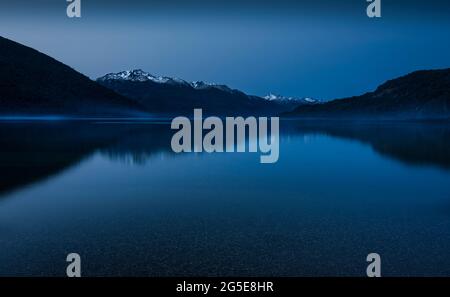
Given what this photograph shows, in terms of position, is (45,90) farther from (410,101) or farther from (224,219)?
(224,219)

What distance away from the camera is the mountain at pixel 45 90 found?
129125mm

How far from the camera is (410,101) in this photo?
546ft

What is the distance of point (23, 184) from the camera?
1352 centimetres

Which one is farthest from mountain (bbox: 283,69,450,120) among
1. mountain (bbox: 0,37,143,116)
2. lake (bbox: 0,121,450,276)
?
lake (bbox: 0,121,450,276)

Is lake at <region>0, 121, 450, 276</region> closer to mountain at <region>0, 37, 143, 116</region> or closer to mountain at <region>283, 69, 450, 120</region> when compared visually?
mountain at <region>0, 37, 143, 116</region>

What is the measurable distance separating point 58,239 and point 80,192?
16.3ft

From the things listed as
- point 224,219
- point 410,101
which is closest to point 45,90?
point 410,101

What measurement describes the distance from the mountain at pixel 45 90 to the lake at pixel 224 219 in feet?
380

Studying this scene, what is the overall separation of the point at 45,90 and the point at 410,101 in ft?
441

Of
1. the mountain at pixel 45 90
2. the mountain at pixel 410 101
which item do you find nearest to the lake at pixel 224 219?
the mountain at pixel 45 90

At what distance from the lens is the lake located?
6480 mm

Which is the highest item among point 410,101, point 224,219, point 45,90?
point 45,90

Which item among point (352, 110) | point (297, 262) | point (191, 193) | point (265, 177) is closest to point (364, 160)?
point (265, 177)

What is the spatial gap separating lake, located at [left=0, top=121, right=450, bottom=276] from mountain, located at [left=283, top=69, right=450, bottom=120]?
448 feet
